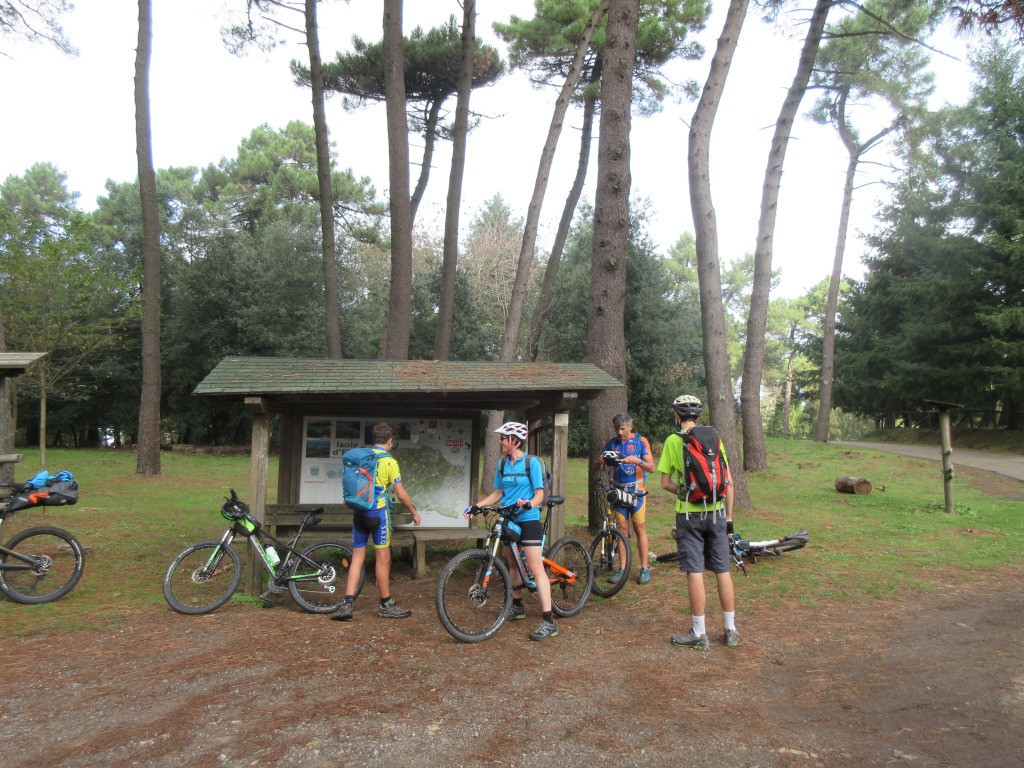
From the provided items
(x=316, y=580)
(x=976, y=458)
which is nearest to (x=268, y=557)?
(x=316, y=580)

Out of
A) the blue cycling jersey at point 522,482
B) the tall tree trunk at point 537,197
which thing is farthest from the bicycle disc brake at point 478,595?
the tall tree trunk at point 537,197

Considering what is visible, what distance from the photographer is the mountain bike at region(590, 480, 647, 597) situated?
628 centimetres

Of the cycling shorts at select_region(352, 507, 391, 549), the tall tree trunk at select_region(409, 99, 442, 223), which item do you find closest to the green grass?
the cycling shorts at select_region(352, 507, 391, 549)

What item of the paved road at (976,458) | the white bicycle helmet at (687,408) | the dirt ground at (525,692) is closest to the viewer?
the dirt ground at (525,692)

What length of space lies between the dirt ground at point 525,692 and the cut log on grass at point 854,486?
736 cm

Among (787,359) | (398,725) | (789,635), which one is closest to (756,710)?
(789,635)

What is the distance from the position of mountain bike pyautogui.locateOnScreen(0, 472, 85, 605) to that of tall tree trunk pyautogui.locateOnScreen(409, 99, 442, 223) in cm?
1283

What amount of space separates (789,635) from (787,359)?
177ft

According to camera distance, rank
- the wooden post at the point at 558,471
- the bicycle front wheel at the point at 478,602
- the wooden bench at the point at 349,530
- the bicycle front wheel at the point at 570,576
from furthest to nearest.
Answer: the wooden bench at the point at 349,530
the wooden post at the point at 558,471
the bicycle front wheel at the point at 570,576
the bicycle front wheel at the point at 478,602

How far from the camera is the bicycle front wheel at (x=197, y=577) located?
19.2ft

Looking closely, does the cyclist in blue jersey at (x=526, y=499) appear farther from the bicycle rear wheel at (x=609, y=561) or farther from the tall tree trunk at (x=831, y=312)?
the tall tree trunk at (x=831, y=312)

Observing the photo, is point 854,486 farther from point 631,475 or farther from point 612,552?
point 612,552

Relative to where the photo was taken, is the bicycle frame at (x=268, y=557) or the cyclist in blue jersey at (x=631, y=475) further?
the cyclist in blue jersey at (x=631, y=475)

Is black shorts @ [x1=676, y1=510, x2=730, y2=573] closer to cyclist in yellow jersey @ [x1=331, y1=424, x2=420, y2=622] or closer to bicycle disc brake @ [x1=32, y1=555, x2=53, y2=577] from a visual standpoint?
cyclist in yellow jersey @ [x1=331, y1=424, x2=420, y2=622]
